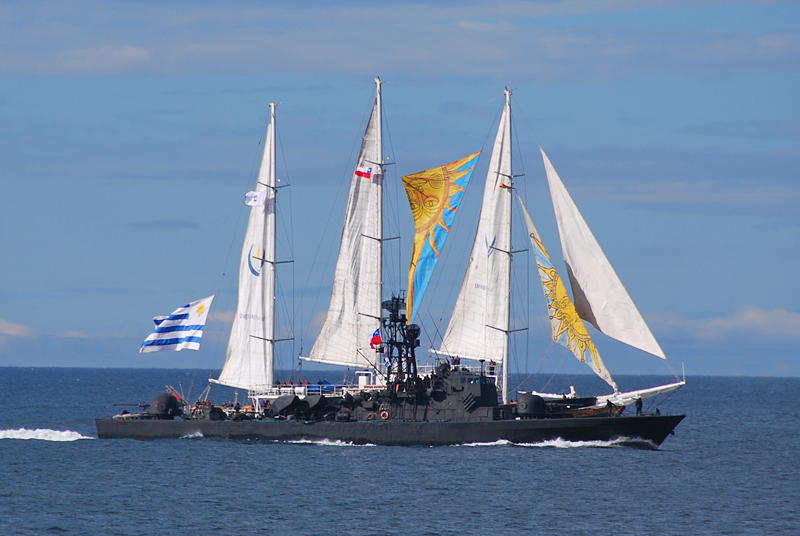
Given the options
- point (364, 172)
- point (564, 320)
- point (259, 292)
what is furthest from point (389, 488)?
point (364, 172)

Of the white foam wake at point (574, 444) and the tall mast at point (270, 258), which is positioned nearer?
the white foam wake at point (574, 444)

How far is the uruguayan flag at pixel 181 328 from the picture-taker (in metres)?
62.6

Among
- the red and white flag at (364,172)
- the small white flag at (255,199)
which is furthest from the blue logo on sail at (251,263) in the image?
the red and white flag at (364,172)

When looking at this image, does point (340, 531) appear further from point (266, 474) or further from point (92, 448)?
point (92, 448)

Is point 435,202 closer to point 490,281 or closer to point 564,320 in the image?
point 490,281

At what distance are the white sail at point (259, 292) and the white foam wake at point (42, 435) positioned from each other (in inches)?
432

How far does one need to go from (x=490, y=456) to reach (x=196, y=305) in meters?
19.1

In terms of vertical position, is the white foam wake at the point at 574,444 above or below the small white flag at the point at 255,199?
below

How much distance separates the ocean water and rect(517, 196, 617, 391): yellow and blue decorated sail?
4.70 meters

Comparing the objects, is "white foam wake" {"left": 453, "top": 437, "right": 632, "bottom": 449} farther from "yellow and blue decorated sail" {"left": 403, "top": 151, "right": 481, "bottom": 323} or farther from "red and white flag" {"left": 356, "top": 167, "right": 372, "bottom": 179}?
"red and white flag" {"left": 356, "top": 167, "right": 372, "bottom": 179}

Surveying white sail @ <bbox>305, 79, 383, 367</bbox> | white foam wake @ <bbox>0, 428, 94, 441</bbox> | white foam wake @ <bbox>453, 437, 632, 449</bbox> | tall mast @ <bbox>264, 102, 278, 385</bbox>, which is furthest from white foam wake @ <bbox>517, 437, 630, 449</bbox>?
white foam wake @ <bbox>0, 428, 94, 441</bbox>

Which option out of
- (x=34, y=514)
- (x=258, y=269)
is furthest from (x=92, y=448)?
(x=34, y=514)

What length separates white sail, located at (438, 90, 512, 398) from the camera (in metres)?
61.9

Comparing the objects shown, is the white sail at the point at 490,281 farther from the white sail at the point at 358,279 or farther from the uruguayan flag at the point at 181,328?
the uruguayan flag at the point at 181,328
